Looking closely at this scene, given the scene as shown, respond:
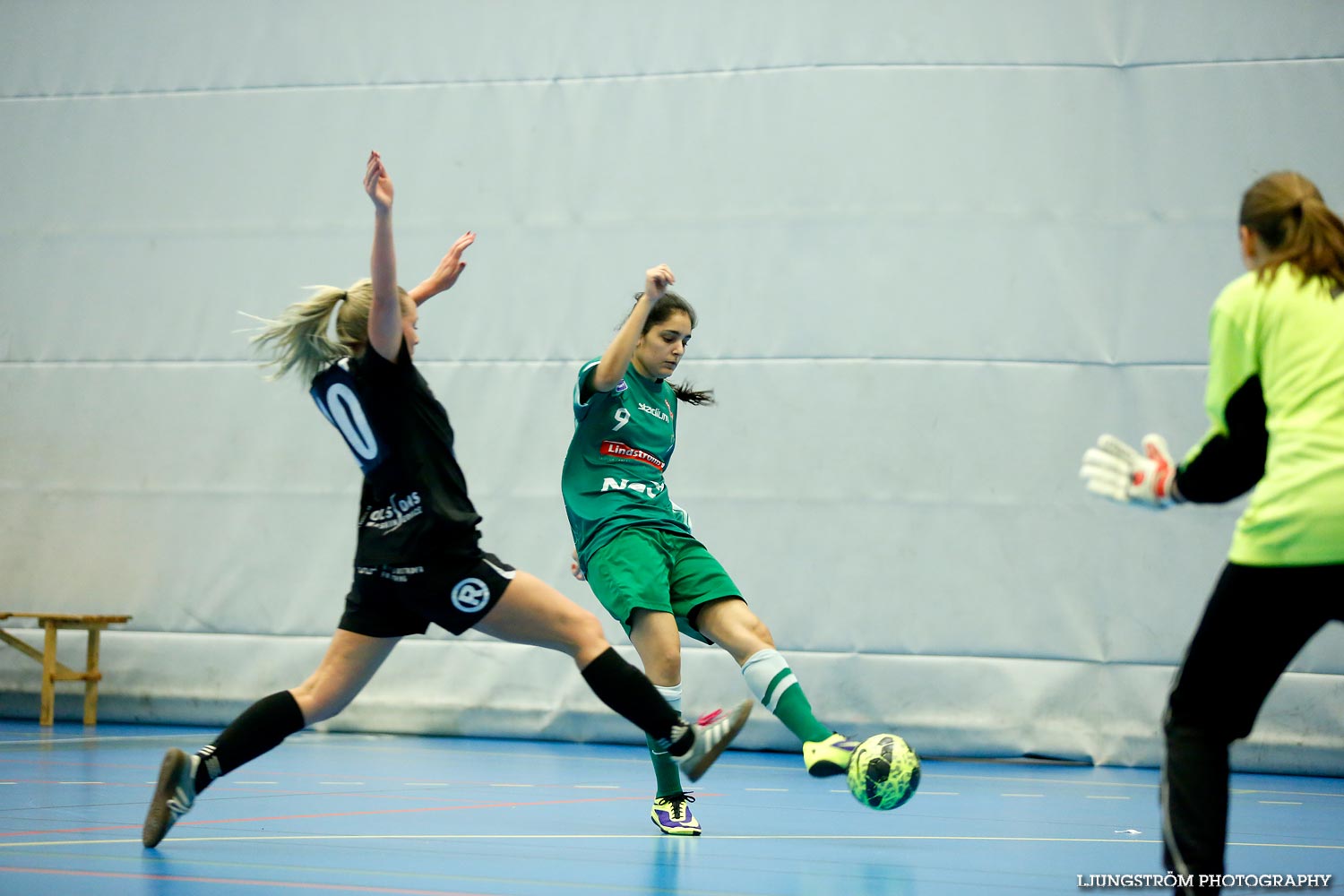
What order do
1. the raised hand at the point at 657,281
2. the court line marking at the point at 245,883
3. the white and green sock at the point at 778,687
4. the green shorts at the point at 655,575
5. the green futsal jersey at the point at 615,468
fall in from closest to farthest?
the court line marking at the point at 245,883
the raised hand at the point at 657,281
the white and green sock at the point at 778,687
the green shorts at the point at 655,575
the green futsal jersey at the point at 615,468

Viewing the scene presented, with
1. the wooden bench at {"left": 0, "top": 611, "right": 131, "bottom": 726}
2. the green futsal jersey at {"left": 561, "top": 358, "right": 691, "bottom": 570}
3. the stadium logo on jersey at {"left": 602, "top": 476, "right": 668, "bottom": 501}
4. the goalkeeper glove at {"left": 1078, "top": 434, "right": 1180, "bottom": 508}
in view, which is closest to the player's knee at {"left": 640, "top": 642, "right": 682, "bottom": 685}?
the green futsal jersey at {"left": 561, "top": 358, "right": 691, "bottom": 570}

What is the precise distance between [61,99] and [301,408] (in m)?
2.66

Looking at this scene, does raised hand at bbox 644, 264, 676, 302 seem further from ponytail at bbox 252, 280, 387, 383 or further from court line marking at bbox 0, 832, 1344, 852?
court line marking at bbox 0, 832, 1344, 852

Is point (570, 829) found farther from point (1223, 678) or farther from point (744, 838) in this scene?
point (1223, 678)

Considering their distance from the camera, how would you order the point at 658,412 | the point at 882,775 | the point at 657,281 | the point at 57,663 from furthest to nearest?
the point at 57,663 → the point at 658,412 → the point at 657,281 → the point at 882,775

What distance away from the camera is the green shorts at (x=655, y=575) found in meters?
4.32

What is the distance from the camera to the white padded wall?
7.40m

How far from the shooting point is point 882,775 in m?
3.90

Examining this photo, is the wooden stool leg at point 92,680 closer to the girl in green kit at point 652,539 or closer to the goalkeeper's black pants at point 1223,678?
the girl in green kit at point 652,539

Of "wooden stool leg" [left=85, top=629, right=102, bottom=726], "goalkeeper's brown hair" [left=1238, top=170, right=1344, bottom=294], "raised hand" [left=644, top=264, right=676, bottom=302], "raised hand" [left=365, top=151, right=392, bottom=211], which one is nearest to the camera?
"goalkeeper's brown hair" [left=1238, top=170, right=1344, bottom=294]

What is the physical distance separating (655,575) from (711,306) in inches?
146

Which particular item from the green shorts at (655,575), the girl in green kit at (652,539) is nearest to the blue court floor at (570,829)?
the girl in green kit at (652,539)

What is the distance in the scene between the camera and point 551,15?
325 inches

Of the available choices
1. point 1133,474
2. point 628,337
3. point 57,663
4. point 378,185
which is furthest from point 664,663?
point 57,663
